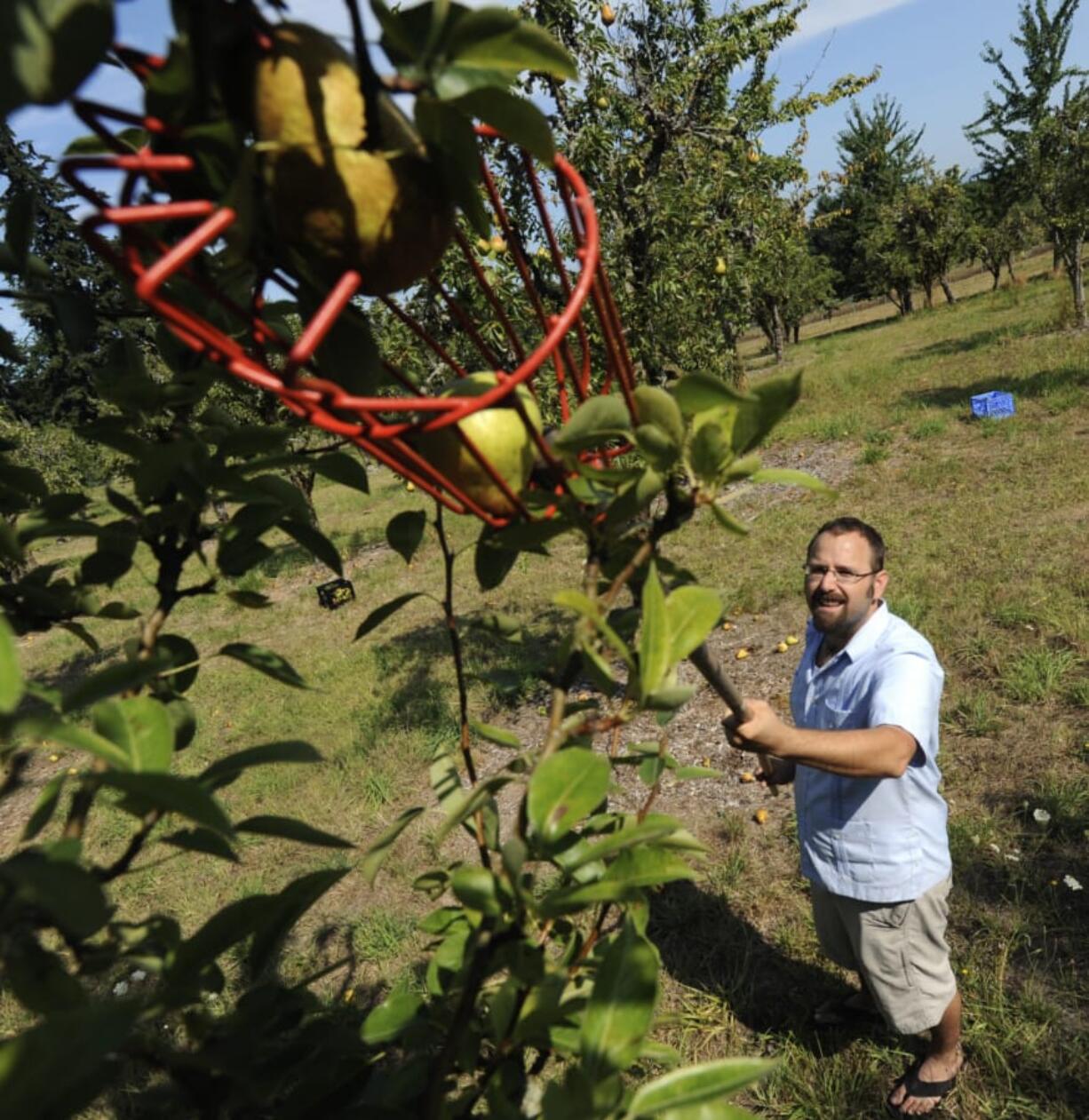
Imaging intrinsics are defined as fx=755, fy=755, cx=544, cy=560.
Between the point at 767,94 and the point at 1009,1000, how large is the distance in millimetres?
7964

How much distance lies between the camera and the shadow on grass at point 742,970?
2.66m

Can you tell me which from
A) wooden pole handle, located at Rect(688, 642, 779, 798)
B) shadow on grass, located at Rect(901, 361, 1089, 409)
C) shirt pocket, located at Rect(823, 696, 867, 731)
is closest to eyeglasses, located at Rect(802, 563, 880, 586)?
shirt pocket, located at Rect(823, 696, 867, 731)

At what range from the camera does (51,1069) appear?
457 mm

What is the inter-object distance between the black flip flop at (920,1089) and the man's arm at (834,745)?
1.11 m

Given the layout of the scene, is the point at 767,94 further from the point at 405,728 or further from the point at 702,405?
the point at 702,405

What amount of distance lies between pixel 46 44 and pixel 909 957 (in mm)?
2610

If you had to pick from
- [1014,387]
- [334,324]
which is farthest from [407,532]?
[1014,387]

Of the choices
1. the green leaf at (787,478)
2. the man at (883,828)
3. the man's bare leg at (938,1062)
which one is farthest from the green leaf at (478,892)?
the man's bare leg at (938,1062)

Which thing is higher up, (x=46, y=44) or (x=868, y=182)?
(x=868, y=182)

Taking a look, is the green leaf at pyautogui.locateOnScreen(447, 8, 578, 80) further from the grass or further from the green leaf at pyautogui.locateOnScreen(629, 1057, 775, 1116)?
the green leaf at pyautogui.locateOnScreen(629, 1057, 775, 1116)

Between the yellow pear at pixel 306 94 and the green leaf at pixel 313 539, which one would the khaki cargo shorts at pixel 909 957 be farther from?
the yellow pear at pixel 306 94

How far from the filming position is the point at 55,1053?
46 centimetres

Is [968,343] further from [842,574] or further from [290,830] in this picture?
[290,830]

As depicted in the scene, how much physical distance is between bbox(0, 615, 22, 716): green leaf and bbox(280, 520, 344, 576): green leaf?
47cm
